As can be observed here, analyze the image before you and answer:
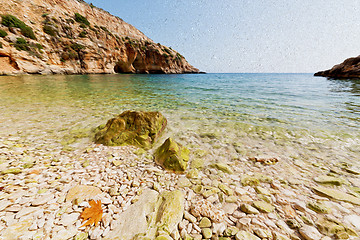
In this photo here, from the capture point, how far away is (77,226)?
1.80m

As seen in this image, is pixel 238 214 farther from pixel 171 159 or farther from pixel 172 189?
pixel 171 159

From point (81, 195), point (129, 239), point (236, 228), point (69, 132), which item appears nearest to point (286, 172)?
point (236, 228)

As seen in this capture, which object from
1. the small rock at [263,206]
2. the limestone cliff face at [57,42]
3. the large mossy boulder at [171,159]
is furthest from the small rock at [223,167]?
the limestone cliff face at [57,42]

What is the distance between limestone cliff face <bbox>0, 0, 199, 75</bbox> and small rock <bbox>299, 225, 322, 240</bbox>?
41.2 m

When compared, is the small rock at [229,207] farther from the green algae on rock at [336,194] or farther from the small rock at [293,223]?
the green algae on rock at [336,194]

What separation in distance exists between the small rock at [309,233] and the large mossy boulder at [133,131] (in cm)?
365

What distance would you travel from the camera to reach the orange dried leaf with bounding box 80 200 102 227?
6.15 ft

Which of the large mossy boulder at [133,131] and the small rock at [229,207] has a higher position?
the large mossy boulder at [133,131]

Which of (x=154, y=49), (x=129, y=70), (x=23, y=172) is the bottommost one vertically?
(x=23, y=172)

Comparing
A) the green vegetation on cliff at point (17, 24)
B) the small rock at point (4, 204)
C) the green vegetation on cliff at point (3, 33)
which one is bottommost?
the small rock at point (4, 204)

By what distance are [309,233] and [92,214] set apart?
124 inches

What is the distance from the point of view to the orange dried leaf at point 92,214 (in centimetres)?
188

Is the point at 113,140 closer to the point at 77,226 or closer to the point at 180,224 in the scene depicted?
the point at 77,226

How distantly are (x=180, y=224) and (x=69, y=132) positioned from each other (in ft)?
16.5
